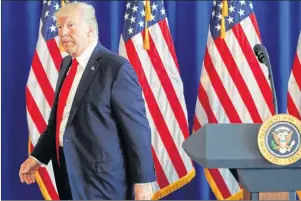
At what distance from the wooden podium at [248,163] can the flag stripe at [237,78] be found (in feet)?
7.34

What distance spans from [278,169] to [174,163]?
232 centimetres

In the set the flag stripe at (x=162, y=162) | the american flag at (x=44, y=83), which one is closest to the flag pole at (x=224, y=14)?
the flag stripe at (x=162, y=162)

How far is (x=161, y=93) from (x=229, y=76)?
46 cm

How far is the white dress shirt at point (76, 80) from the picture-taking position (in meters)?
2.13

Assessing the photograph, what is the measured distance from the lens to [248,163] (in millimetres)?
1301

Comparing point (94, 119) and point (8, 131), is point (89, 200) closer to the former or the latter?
point (94, 119)

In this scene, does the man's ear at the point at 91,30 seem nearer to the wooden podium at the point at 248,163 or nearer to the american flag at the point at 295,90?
the wooden podium at the point at 248,163

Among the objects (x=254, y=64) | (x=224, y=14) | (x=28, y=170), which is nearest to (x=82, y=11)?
(x=28, y=170)

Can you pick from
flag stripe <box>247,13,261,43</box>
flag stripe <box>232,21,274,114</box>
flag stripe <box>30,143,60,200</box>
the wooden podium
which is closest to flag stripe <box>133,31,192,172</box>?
flag stripe <box>232,21,274,114</box>

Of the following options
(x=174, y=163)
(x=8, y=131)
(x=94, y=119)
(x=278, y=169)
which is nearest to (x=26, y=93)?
(x=8, y=131)

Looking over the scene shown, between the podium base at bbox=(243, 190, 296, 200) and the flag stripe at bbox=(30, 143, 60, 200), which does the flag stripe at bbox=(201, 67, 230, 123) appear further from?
the podium base at bbox=(243, 190, 296, 200)

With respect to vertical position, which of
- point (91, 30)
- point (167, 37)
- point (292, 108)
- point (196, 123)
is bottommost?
point (196, 123)

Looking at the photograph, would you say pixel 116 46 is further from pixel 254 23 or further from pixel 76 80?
pixel 76 80

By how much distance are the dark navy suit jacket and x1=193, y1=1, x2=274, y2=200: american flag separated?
158 centimetres
